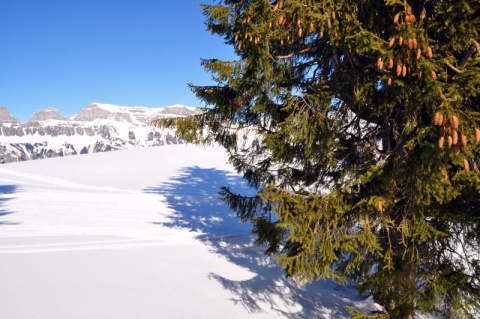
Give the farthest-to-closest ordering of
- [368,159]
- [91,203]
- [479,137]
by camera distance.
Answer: [91,203] → [368,159] → [479,137]

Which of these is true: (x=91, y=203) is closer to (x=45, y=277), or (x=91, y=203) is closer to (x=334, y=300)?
(x=45, y=277)

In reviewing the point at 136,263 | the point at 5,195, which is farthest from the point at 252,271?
the point at 5,195

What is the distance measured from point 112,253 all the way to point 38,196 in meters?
8.00

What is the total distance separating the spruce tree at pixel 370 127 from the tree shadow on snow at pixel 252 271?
1.63m

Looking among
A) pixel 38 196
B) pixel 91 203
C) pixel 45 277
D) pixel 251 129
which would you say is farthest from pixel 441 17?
pixel 38 196

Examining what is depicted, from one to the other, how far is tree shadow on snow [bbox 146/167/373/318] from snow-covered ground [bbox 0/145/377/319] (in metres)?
0.03

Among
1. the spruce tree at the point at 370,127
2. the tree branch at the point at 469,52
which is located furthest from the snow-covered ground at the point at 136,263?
the tree branch at the point at 469,52

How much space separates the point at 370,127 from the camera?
451cm

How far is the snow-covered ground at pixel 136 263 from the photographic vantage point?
5.03 metres

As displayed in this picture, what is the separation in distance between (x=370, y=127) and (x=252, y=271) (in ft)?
14.7

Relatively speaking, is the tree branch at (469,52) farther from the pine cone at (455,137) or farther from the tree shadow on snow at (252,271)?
the tree shadow on snow at (252,271)

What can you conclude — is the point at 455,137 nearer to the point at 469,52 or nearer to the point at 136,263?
the point at 469,52

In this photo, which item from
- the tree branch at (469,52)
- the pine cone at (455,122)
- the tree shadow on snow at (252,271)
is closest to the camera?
the pine cone at (455,122)

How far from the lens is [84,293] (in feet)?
17.0
